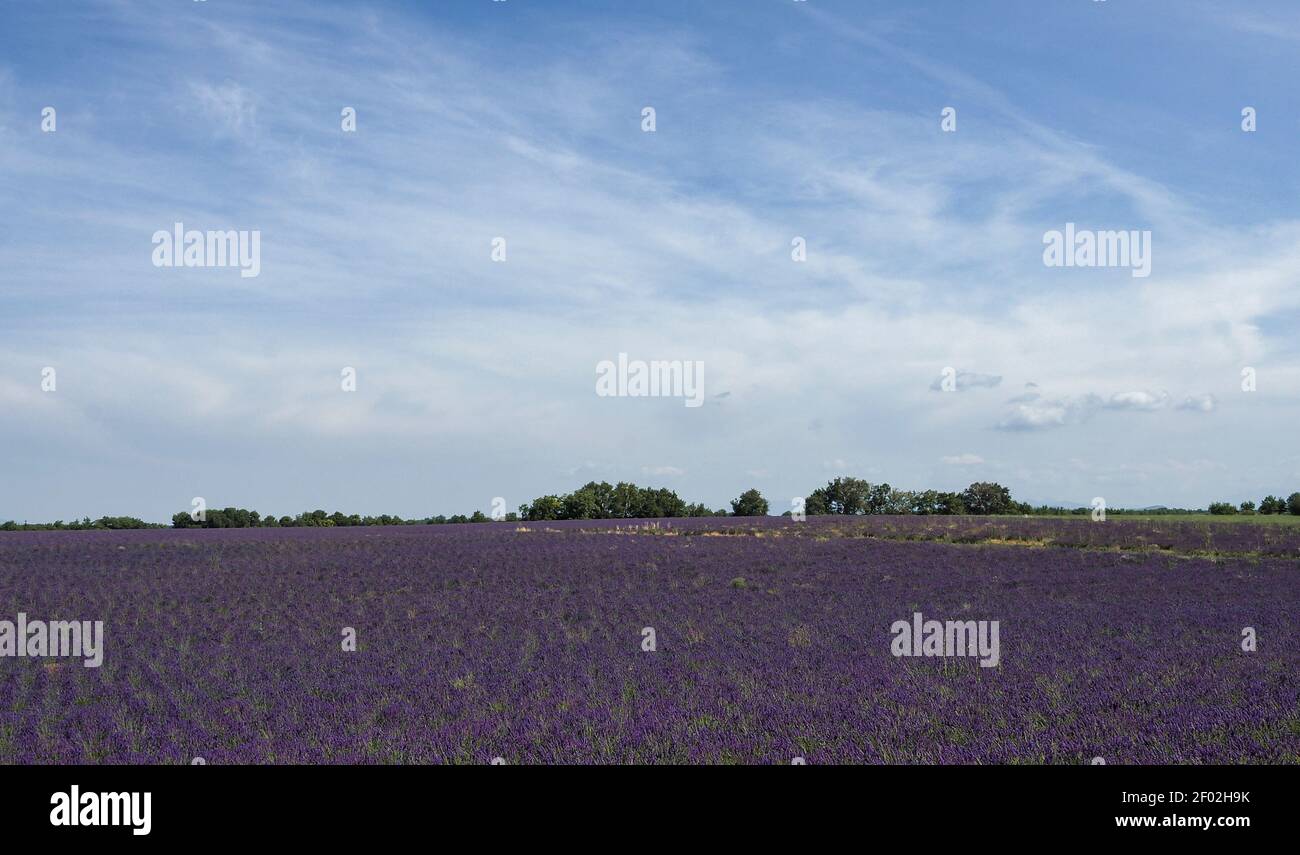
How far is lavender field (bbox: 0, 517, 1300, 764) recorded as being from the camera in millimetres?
5664

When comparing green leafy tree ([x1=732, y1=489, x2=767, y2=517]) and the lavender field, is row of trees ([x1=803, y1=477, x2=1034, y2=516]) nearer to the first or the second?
green leafy tree ([x1=732, y1=489, x2=767, y2=517])

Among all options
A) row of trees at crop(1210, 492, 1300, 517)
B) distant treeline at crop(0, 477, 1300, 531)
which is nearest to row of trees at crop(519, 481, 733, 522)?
distant treeline at crop(0, 477, 1300, 531)

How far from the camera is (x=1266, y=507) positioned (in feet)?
178

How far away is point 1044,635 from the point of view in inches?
387

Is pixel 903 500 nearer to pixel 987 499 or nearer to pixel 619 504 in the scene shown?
pixel 987 499

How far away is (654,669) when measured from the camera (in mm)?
7824

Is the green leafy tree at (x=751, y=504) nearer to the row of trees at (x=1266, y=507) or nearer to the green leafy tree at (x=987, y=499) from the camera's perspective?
the green leafy tree at (x=987, y=499)

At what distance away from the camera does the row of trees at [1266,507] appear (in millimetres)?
52438

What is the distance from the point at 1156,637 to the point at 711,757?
6705 mm

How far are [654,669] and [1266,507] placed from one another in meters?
59.5

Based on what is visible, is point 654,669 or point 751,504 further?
point 751,504

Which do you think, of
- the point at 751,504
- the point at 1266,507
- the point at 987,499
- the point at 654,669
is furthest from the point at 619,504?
the point at 654,669

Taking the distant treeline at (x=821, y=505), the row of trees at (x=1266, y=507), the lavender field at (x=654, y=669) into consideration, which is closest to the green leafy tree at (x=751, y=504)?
the distant treeline at (x=821, y=505)
